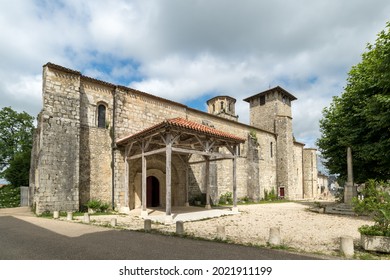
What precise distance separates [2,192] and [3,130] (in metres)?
10.5

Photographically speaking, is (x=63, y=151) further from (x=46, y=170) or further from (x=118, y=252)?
(x=118, y=252)

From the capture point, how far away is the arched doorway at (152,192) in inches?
624

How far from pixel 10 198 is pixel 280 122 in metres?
27.7

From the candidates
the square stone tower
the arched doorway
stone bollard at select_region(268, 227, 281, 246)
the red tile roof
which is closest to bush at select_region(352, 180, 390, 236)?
stone bollard at select_region(268, 227, 281, 246)

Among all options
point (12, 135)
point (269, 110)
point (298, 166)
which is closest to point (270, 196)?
point (298, 166)

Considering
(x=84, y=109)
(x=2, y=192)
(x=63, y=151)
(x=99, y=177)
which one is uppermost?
(x=84, y=109)

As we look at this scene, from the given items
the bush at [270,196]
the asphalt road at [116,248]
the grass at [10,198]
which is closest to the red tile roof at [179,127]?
the asphalt road at [116,248]

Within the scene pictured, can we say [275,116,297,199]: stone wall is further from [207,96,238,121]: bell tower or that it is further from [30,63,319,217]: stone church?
[30,63,319,217]: stone church

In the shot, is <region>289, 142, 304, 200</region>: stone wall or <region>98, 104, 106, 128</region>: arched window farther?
<region>289, 142, 304, 200</region>: stone wall

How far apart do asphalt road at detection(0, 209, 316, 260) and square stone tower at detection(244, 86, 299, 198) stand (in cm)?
2282

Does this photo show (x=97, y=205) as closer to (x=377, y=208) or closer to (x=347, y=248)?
(x=347, y=248)

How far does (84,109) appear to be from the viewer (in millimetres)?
14156

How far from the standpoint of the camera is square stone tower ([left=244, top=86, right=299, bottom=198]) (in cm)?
2742

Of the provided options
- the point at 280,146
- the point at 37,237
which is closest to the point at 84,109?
the point at 37,237
